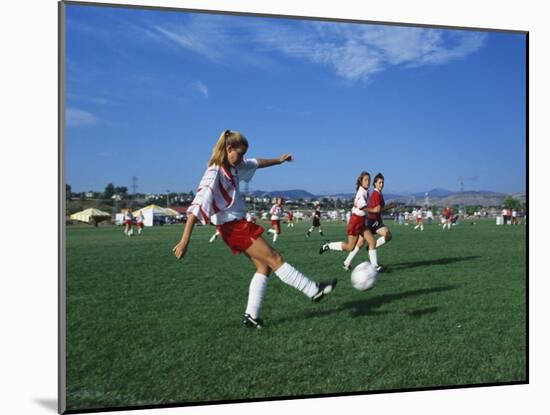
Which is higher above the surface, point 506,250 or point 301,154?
point 301,154

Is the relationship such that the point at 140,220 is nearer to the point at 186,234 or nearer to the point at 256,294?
the point at 186,234

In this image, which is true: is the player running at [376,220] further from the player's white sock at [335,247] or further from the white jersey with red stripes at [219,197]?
the white jersey with red stripes at [219,197]

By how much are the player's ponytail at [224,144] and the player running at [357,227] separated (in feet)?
2.93

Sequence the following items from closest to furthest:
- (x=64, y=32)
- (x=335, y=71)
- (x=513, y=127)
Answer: (x=64, y=32), (x=335, y=71), (x=513, y=127)

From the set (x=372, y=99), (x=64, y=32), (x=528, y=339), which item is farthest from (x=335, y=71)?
(x=528, y=339)

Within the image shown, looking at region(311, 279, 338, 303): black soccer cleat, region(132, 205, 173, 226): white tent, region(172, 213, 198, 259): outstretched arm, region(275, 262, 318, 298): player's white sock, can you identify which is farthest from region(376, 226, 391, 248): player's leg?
region(132, 205, 173, 226): white tent

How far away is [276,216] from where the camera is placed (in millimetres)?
4137

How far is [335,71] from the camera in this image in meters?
4.23

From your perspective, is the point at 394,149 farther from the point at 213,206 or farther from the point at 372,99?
the point at 213,206

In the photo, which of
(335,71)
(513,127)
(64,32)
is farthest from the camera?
(513,127)

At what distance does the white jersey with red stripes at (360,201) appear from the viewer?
4.26 meters

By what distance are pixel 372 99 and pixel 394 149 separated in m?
0.39

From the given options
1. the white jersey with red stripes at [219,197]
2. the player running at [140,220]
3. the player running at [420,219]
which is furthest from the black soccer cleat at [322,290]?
the player running at [140,220]

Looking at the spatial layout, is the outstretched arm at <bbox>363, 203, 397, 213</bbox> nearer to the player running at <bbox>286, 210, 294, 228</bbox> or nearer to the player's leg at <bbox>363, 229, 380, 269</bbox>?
the player's leg at <bbox>363, 229, 380, 269</bbox>
